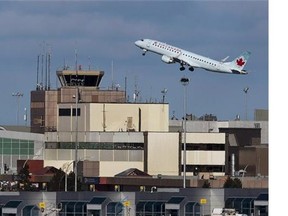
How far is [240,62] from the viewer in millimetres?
160500

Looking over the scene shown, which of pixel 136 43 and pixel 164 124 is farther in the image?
pixel 164 124

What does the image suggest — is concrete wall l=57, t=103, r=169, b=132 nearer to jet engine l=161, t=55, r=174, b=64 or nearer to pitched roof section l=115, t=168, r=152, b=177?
pitched roof section l=115, t=168, r=152, b=177

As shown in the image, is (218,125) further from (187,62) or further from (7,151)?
(7,151)

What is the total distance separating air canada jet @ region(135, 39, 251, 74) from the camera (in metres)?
148

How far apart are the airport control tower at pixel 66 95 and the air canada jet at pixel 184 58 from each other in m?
19.9

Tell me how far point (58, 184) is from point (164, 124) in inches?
1475

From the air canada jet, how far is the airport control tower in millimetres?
19938

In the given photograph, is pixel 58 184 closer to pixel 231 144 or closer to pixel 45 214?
pixel 231 144

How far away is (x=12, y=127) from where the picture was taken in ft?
632

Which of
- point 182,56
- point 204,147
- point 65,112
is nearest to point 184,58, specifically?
point 182,56

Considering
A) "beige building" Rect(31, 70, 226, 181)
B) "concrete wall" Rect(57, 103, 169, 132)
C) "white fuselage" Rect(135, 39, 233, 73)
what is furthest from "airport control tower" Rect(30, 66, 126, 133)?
"white fuselage" Rect(135, 39, 233, 73)

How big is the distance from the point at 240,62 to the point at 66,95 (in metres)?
29.1

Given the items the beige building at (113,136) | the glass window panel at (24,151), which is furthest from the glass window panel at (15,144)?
the beige building at (113,136)
